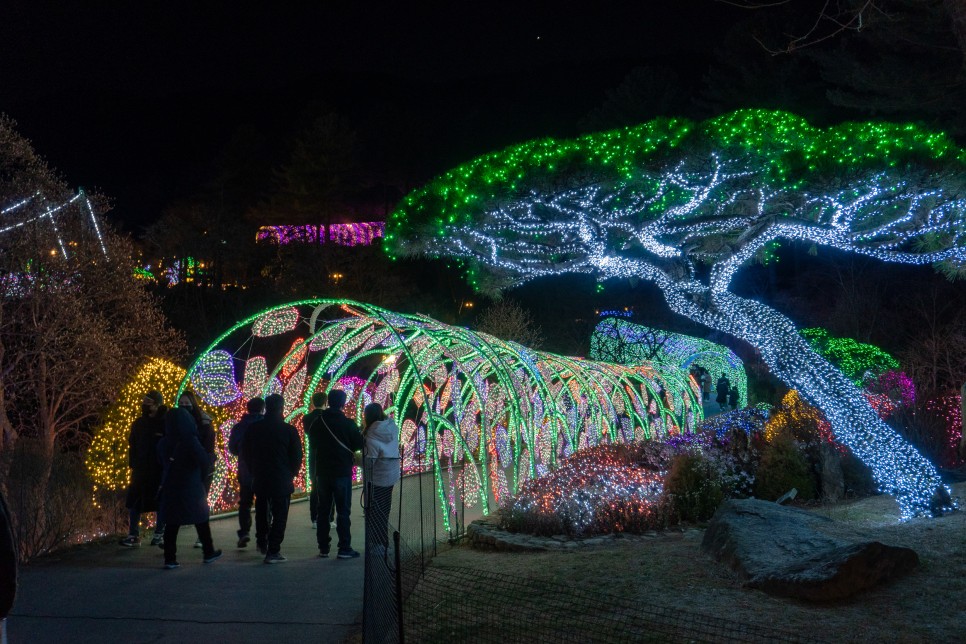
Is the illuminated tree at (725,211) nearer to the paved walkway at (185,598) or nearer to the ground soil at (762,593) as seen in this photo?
the ground soil at (762,593)

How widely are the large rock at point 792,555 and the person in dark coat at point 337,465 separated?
3159 mm

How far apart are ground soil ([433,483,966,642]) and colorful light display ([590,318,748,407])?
16.6 metres

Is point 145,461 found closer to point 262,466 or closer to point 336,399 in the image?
point 262,466

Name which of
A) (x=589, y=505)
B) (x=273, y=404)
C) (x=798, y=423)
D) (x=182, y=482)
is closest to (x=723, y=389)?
(x=798, y=423)

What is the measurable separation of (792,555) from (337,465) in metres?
3.90

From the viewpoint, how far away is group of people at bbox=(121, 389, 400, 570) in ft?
23.4

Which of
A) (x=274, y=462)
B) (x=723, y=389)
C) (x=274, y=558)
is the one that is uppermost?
(x=723, y=389)

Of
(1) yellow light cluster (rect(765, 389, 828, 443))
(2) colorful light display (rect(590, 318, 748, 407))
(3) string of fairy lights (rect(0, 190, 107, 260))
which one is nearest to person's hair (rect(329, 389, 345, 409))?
(1) yellow light cluster (rect(765, 389, 828, 443))

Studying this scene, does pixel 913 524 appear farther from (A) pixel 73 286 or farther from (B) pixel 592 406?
(A) pixel 73 286

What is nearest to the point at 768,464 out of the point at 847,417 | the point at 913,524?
the point at 847,417

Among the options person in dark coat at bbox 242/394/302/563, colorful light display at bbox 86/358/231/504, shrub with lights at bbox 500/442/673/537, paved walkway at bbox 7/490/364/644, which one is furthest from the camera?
colorful light display at bbox 86/358/231/504

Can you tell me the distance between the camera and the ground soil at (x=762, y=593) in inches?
201

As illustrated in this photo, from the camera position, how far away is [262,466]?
7.53m

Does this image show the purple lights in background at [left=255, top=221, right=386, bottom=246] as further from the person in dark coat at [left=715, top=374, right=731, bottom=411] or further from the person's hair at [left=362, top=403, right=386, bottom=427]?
the person's hair at [left=362, top=403, right=386, bottom=427]
